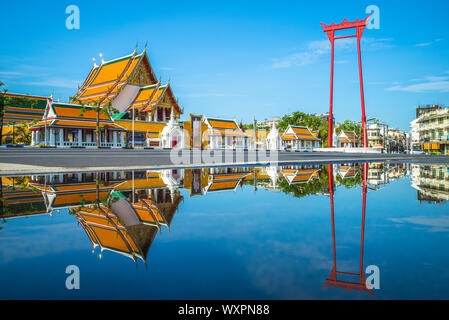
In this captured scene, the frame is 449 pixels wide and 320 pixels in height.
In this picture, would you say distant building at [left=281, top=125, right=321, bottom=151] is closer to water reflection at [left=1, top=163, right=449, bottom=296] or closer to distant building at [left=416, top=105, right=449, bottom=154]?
distant building at [left=416, top=105, right=449, bottom=154]

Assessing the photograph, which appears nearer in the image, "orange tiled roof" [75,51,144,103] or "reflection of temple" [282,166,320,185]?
"reflection of temple" [282,166,320,185]

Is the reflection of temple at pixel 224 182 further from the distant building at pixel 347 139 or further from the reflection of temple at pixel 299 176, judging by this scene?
the distant building at pixel 347 139

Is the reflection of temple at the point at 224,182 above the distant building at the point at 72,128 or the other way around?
the other way around

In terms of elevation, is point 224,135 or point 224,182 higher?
point 224,135

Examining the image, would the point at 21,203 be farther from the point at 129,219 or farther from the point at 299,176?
the point at 299,176

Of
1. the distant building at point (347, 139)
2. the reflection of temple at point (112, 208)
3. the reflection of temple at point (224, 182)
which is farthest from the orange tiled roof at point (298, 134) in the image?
the reflection of temple at point (112, 208)

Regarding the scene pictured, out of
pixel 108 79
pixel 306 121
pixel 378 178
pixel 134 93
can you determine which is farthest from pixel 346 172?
pixel 306 121

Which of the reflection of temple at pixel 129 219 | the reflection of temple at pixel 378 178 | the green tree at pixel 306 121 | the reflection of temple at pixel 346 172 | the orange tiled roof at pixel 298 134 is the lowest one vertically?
the reflection of temple at pixel 129 219

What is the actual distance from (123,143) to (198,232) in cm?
3690

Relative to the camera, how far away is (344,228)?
4477 millimetres

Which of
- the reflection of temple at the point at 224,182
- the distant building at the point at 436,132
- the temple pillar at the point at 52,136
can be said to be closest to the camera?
the reflection of temple at the point at 224,182

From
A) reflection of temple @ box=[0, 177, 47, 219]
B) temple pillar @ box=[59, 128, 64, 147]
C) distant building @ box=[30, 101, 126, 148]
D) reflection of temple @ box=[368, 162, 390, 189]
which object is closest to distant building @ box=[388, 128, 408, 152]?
distant building @ box=[30, 101, 126, 148]
